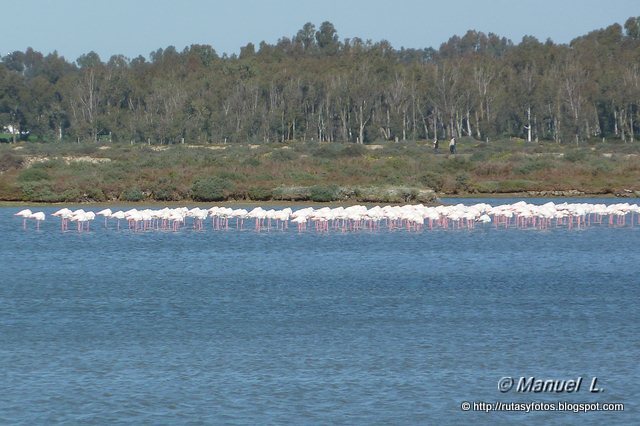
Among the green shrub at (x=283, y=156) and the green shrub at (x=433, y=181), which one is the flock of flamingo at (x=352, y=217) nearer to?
the green shrub at (x=433, y=181)

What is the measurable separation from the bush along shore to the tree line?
33.1 m

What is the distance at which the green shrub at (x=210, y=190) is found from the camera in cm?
5234

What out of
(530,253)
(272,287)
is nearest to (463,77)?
(530,253)

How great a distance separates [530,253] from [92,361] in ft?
64.3

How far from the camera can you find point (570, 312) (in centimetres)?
2483

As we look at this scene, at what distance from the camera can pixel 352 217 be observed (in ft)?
142

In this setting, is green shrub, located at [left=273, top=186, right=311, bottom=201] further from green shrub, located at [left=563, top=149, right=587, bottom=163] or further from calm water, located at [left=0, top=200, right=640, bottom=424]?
green shrub, located at [left=563, top=149, right=587, bottom=163]

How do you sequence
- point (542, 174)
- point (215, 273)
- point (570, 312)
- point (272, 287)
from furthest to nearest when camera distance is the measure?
point (542, 174) → point (215, 273) → point (272, 287) → point (570, 312)

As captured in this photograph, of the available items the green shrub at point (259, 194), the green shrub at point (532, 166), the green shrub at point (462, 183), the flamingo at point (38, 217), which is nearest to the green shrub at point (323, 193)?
the green shrub at point (259, 194)

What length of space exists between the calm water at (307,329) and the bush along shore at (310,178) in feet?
46.2

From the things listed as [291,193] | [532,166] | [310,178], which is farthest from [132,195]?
[532,166]

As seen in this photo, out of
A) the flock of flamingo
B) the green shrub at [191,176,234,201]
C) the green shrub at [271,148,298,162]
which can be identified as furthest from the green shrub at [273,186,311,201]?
the green shrub at [271,148,298,162]

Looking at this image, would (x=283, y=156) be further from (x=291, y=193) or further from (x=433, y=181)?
(x=291, y=193)

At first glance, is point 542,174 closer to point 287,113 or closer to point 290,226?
point 290,226
